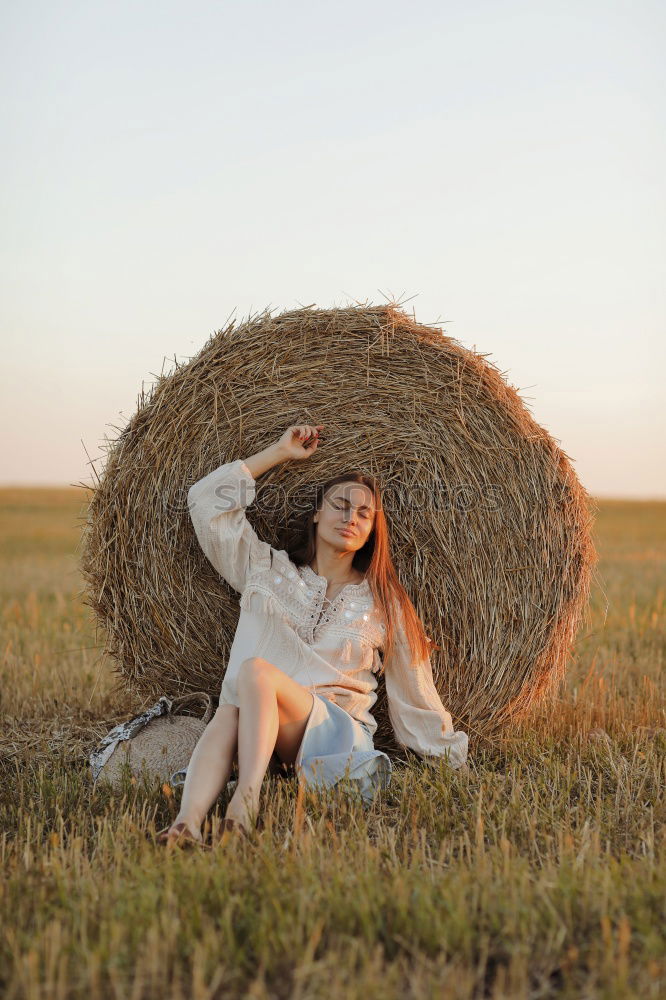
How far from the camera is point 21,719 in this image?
203 inches

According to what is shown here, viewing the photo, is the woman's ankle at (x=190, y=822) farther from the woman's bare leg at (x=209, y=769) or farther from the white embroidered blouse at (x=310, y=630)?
the white embroidered blouse at (x=310, y=630)

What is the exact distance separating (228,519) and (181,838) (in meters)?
1.48

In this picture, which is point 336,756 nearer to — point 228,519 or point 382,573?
point 382,573

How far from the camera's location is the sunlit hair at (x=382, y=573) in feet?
14.0

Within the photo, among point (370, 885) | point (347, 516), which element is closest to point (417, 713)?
point (347, 516)

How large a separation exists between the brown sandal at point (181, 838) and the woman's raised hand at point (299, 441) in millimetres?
1734

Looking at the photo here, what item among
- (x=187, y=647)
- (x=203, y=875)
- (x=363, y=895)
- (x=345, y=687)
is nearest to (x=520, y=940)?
(x=363, y=895)

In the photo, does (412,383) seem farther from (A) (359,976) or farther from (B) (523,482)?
(A) (359,976)

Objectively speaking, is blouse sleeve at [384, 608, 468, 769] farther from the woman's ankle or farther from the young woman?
the woman's ankle

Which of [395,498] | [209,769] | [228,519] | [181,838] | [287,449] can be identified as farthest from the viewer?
[395,498]

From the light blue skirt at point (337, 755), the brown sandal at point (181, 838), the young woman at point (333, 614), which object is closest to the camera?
the brown sandal at point (181, 838)

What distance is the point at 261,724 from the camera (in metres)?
3.58

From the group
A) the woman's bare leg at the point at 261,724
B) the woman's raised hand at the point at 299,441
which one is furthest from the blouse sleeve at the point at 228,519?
the woman's bare leg at the point at 261,724

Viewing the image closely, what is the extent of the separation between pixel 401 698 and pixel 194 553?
1161 mm
